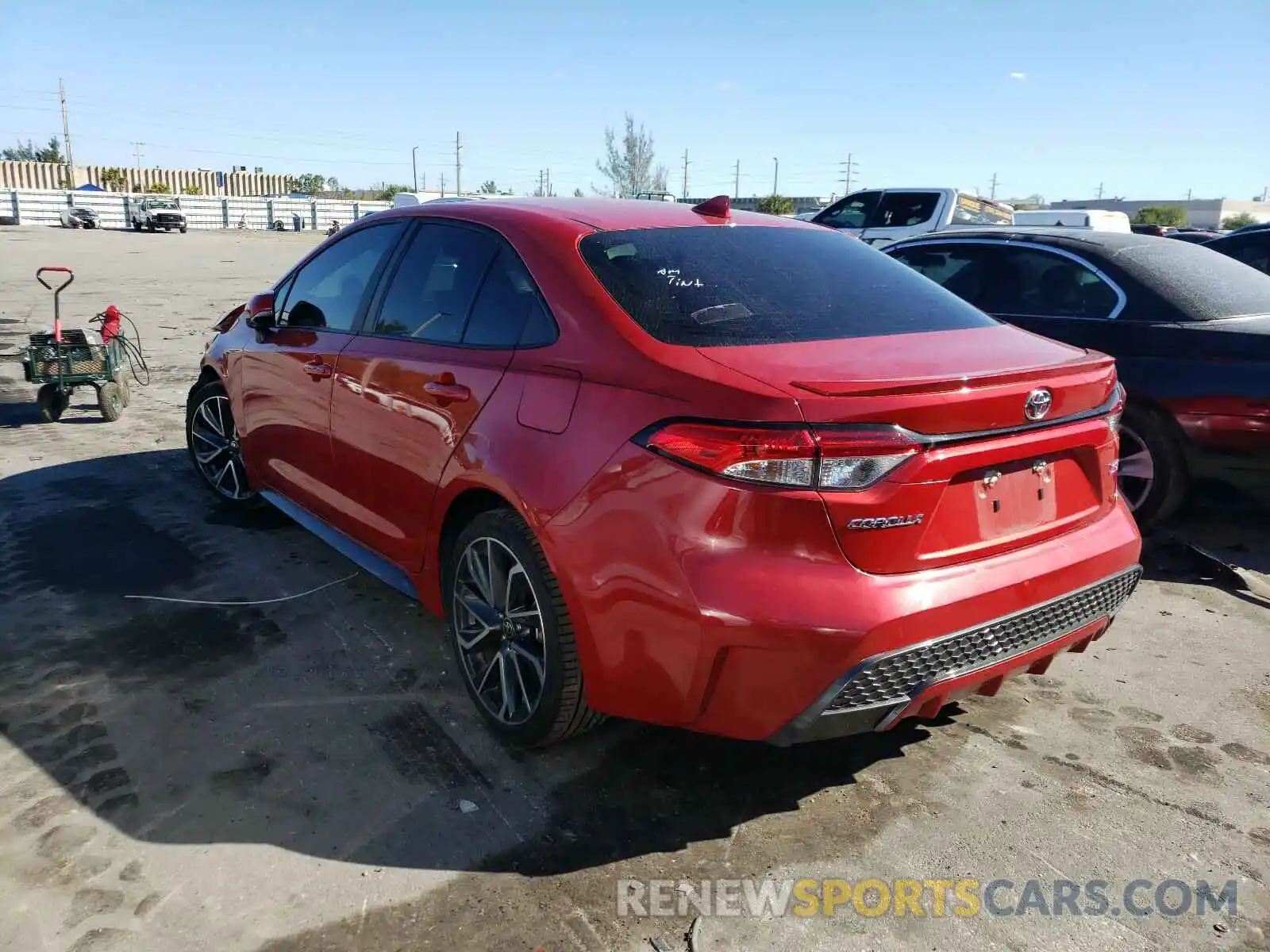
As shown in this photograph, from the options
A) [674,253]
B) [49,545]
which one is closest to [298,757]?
[674,253]

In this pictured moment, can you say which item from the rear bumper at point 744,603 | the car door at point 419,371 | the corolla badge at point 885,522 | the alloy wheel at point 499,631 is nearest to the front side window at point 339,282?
the car door at point 419,371

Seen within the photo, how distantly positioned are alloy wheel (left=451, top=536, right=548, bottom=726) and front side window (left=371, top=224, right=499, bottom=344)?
790mm

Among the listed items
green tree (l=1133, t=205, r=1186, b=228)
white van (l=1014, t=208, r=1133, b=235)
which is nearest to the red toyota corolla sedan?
white van (l=1014, t=208, r=1133, b=235)

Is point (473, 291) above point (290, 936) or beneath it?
above

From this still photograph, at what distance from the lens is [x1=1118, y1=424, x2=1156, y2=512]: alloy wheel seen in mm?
5090

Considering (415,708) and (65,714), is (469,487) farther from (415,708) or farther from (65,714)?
(65,714)

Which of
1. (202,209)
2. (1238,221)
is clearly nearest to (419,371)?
(202,209)

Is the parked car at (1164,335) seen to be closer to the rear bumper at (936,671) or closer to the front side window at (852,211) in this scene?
the rear bumper at (936,671)

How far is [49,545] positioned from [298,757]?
2580 mm

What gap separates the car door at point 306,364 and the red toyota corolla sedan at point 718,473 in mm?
289

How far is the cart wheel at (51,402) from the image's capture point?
7.39 m

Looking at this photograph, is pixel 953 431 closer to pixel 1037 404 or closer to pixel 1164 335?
pixel 1037 404

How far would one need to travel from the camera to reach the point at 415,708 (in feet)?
11.1

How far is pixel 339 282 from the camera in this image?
13.9 ft
